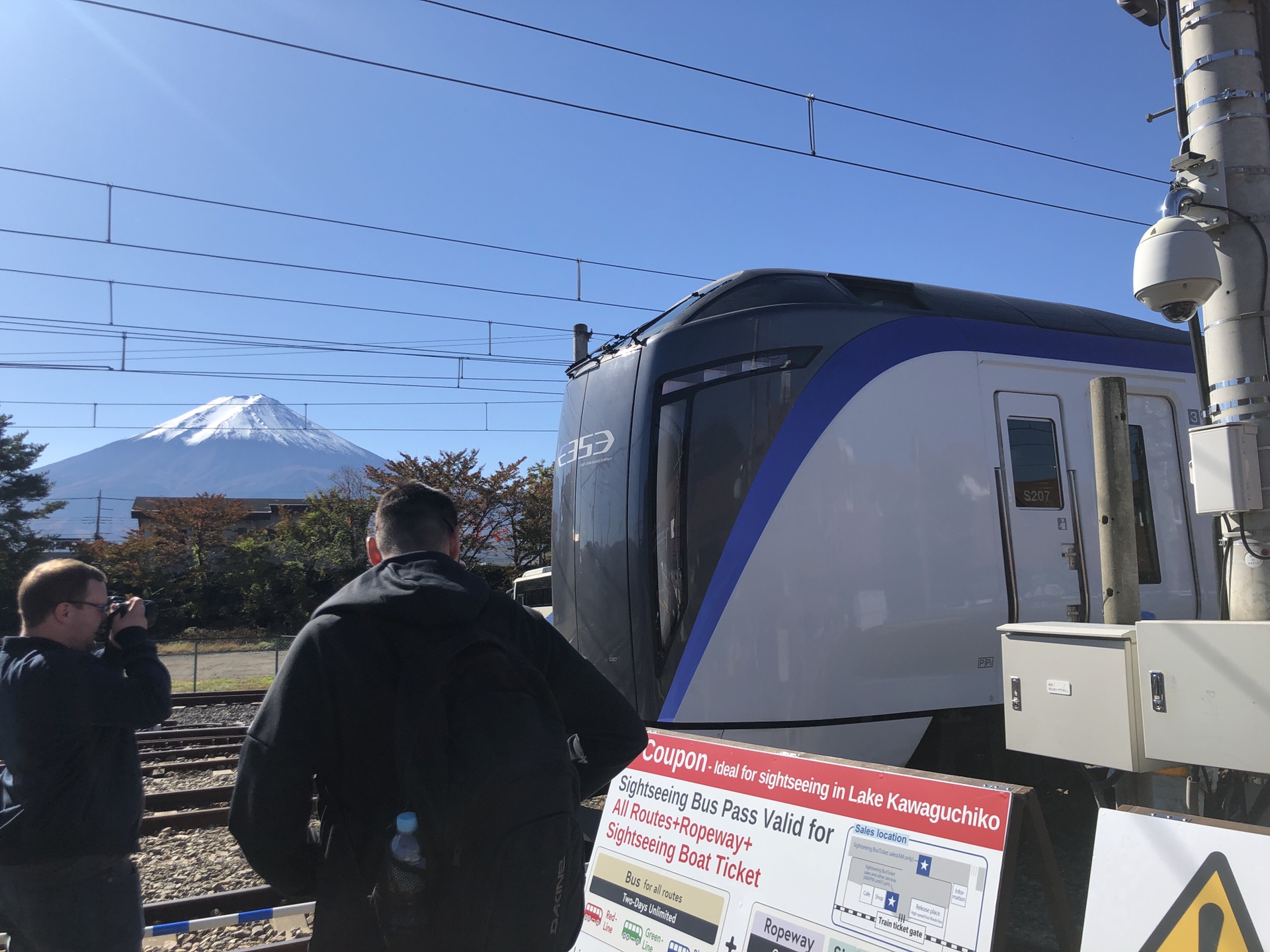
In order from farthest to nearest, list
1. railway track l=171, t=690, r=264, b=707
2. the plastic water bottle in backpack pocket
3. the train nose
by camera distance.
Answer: railway track l=171, t=690, r=264, b=707 < the train nose < the plastic water bottle in backpack pocket

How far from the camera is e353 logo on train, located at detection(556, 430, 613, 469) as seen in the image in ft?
18.2

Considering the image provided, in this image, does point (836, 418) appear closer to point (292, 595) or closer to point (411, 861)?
point (411, 861)

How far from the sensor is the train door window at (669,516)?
4.98 metres

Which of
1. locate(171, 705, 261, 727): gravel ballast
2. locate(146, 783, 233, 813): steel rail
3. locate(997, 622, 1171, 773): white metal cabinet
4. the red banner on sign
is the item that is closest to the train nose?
the red banner on sign

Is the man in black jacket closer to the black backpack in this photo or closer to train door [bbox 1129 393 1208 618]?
the black backpack

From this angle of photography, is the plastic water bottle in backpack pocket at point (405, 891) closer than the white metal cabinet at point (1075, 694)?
Yes

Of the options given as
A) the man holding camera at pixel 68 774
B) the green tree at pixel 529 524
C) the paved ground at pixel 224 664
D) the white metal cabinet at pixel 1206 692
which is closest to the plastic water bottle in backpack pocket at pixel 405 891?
the man holding camera at pixel 68 774

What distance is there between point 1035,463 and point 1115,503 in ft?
5.74

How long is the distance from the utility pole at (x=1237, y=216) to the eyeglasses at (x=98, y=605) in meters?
4.48

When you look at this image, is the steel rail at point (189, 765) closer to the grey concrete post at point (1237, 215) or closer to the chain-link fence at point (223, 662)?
the chain-link fence at point (223, 662)

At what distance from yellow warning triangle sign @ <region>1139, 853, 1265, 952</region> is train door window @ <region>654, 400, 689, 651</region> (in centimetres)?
286

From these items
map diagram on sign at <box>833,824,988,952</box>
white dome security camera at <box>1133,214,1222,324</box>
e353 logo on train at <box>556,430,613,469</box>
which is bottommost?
map diagram on sign at <box>833,824,988,952</box>

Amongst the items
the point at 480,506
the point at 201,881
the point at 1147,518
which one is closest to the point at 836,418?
the point at 1147,518

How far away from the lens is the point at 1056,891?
277 centimetres
